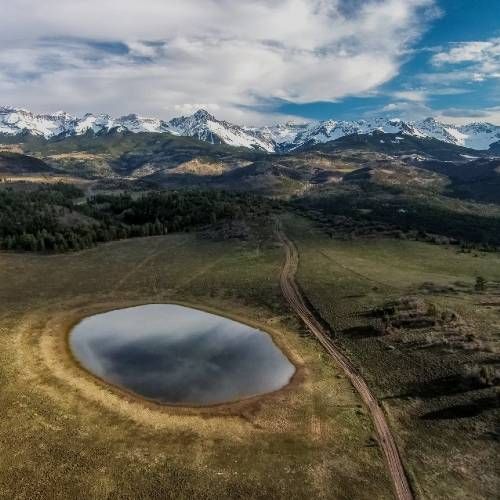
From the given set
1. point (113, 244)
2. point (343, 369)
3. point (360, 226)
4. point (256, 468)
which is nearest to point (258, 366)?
point (343, 369)

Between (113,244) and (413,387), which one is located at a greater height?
(413,387)

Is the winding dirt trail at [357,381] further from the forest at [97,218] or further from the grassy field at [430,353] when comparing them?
the forest at [97,218]

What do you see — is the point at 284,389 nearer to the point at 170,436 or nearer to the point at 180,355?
the point at 170,436

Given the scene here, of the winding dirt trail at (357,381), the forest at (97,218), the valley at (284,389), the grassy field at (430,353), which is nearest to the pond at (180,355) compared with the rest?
the valley at (284,389)

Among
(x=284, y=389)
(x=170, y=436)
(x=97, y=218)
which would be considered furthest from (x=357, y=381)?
(x=97, y=218)

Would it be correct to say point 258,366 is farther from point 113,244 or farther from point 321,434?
point 113,244

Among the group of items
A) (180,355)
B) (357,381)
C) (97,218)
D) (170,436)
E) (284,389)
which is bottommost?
(97,218)

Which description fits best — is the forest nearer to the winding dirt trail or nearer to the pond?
the pond
